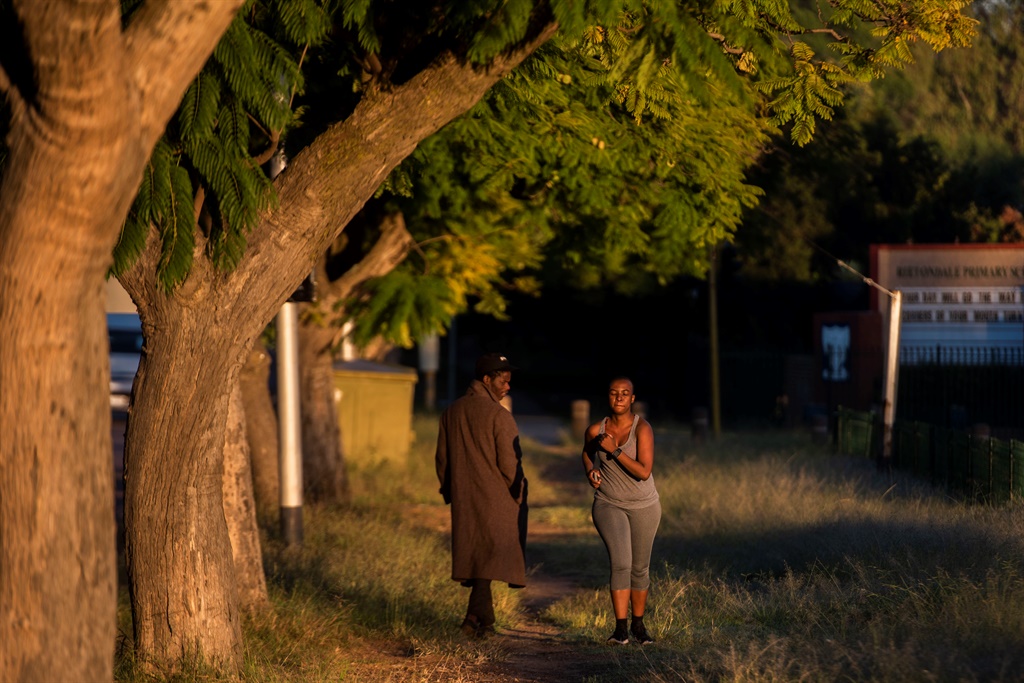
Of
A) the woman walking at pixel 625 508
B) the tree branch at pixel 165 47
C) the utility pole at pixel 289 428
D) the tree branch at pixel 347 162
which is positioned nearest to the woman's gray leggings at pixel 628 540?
the woman walking at pixel 625 508

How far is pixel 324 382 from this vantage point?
16.8 m

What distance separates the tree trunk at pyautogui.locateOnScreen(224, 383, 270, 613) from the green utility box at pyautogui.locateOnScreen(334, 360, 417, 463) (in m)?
9.89

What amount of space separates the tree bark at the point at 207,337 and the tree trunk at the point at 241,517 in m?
1.81

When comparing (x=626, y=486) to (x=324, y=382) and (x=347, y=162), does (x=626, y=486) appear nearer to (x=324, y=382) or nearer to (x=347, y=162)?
(x=347, y=162)

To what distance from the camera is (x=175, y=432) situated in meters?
7.09

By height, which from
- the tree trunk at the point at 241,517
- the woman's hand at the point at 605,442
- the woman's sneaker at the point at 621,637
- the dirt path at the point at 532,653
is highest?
the woman's hand at the point at 605,442

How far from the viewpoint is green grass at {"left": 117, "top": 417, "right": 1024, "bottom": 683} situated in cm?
664

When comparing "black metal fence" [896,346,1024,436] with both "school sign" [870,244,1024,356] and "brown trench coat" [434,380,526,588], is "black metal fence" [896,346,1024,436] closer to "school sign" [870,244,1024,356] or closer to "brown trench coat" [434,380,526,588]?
"school sign" [870,244,1024,356]

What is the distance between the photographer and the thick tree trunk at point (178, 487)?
23.1ft

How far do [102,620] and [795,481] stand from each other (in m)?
10.4

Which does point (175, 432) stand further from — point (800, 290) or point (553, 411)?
point (553, 411)

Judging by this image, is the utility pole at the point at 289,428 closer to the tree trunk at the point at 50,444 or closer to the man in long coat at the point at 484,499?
the man in long coat at the point at 484,499

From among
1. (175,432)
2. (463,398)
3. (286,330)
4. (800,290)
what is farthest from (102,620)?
(800,290)

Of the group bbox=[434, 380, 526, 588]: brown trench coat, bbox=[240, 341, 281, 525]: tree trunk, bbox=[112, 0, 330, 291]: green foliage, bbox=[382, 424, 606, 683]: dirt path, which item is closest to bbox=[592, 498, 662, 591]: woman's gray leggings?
bbox=[382, 424, 606, 683]: dirt path
